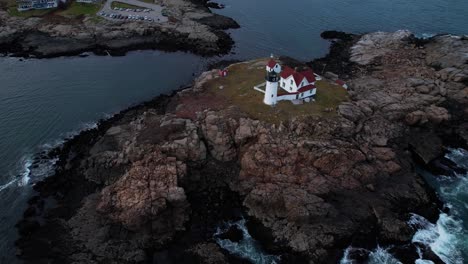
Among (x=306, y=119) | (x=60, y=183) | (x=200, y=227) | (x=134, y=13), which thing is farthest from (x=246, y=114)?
(x=134, y=13)

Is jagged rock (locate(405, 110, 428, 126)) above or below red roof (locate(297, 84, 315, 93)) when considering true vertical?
below

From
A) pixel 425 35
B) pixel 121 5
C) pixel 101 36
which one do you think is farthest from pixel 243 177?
pixel 121 5

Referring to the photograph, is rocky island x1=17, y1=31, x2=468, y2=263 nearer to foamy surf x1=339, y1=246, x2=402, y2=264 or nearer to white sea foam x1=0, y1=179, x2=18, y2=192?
foamy surf x1=339, y1=246, x2=402, y2=264

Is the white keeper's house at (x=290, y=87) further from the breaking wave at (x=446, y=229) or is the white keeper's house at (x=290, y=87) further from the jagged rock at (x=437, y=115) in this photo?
the breaking wave at (x=446, y=229)

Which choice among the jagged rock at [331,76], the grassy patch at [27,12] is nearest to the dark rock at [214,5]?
the grassy patch at [27,12]

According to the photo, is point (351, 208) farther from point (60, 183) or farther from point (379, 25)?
point (379, 25)

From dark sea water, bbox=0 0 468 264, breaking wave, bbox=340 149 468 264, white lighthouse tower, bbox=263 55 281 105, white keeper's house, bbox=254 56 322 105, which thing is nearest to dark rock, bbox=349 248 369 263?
breaking wave, bbox=340 149 468 264
